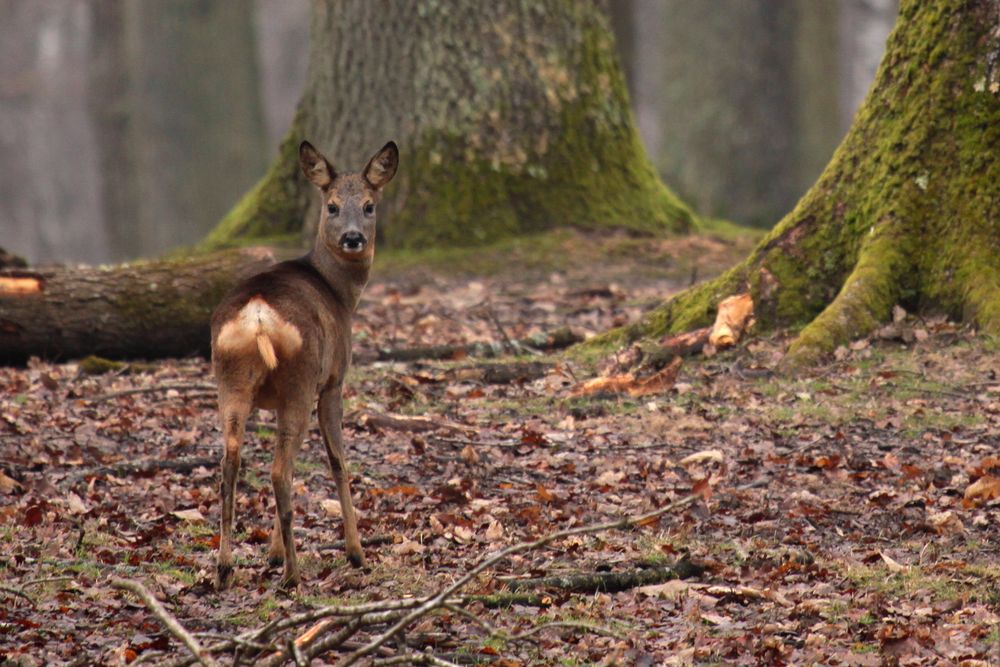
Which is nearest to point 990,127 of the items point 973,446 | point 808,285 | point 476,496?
point 808,285

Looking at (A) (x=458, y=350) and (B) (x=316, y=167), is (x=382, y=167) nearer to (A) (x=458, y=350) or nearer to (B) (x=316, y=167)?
(B) (x=316, y=167)

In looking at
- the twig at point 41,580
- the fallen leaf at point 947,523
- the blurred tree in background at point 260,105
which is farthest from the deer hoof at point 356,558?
the blurred tree in background at point 260,105

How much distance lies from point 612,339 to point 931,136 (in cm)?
251

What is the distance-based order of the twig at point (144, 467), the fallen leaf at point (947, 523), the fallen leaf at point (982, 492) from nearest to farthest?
the fallen leaf at point (947, 523)
the fallen leaf at point (982, 492)
the twig at point (144, 467)

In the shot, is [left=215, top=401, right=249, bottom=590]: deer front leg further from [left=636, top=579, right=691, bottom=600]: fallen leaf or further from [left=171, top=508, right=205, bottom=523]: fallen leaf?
[left=636, top=579, right=691, bottom=600]: fallen leaf

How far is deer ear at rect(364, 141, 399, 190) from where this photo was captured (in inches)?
297

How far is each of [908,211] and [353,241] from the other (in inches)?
157

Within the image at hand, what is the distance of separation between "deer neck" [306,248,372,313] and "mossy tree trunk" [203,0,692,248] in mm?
6757

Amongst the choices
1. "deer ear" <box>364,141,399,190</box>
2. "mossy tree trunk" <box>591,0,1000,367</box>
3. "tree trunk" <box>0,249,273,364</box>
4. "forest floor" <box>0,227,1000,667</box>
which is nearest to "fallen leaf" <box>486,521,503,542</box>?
"forest floor" <box>0,227,1000,667</box>

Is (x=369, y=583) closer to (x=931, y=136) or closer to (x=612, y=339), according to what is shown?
(x=612, y=339)

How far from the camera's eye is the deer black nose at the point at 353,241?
7305mm

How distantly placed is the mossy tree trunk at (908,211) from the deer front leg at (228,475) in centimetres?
417

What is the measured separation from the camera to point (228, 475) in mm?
6137

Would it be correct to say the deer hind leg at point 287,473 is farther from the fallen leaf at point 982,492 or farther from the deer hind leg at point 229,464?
the fallen leaf at point 982,492
